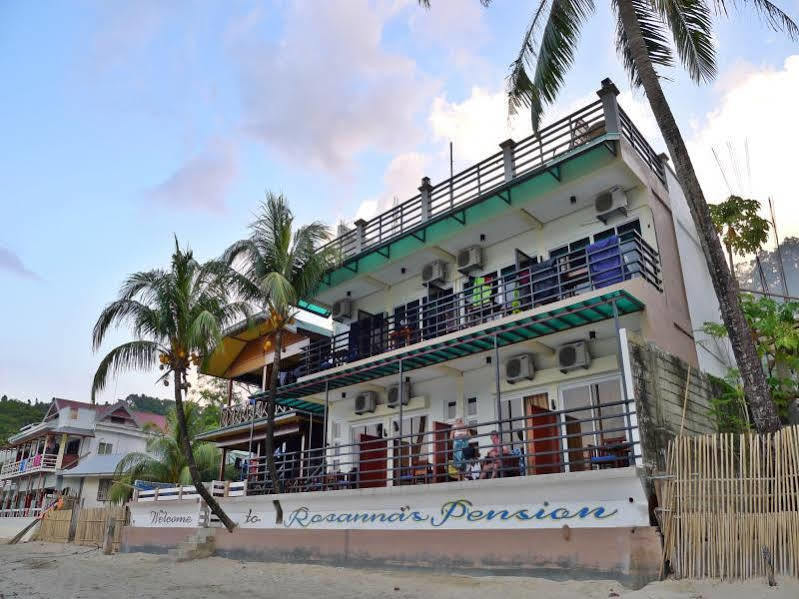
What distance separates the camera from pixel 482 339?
43.7ft

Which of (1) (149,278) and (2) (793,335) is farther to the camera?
(1) (149,278)

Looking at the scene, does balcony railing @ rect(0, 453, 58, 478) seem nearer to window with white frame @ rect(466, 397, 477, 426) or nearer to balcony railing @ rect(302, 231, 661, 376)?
balcony railing @ rect(302, 231, 661, 376)

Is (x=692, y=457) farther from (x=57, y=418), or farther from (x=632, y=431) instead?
(x=57, y=418)

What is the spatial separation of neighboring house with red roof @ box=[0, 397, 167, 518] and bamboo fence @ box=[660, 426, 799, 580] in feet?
126

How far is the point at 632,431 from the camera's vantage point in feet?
34.8

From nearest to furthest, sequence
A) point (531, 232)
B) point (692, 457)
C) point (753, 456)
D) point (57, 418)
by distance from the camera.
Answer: point (753, 456) → point (692, 457) → point (531, 232) → point (57, 418)

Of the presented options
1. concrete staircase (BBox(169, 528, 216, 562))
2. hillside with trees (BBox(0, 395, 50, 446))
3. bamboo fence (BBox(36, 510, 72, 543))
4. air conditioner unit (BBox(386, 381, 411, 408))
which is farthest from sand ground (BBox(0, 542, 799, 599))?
hillside with trees (BBox(0, 395, 50, 446))

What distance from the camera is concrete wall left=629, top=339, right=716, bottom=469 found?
1074 centimetres

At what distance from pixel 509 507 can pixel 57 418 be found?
46094mm

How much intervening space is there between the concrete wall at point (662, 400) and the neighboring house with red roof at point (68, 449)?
3674cm

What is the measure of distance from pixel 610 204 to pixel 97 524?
2124cm

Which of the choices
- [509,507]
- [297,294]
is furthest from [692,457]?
[297,294]

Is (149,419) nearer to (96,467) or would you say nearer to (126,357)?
(96,467)

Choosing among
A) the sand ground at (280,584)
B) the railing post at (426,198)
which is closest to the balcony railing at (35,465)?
the sand ground at (280,584)
